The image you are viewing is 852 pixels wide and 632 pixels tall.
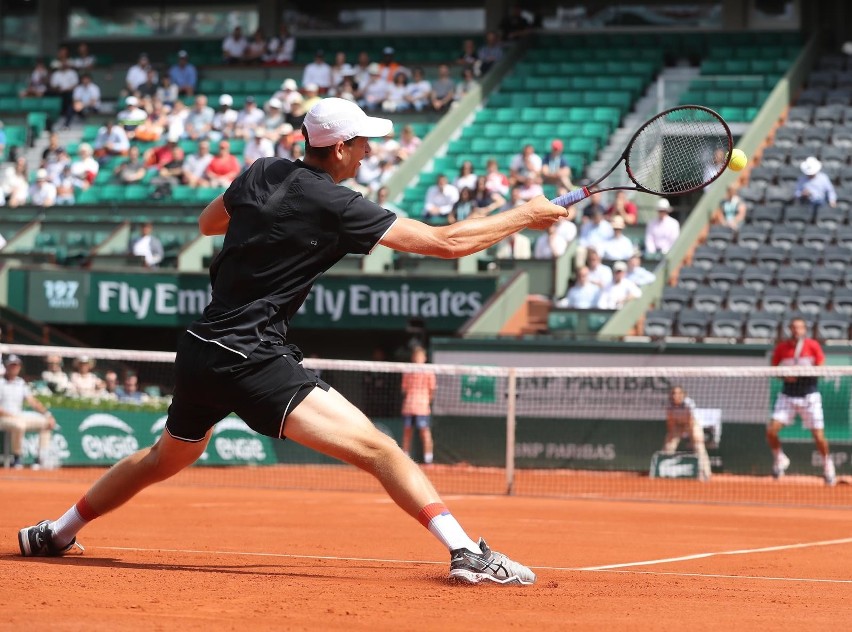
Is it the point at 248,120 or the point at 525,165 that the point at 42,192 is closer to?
the point at 248,120

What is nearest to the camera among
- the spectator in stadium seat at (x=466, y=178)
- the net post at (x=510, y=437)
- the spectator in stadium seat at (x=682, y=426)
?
the net post at (x=510, y=437)

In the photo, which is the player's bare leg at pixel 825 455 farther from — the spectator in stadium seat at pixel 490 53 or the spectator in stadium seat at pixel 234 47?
the spectator in stadium seat at pixel 234 47

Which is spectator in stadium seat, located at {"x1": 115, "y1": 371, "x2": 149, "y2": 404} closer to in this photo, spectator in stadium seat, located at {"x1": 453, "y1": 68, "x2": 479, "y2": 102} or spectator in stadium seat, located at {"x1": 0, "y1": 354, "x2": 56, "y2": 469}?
spectator in stadium seat, located at {"x1": 0, "y1": 354, "x2": 56, "y2": 469}

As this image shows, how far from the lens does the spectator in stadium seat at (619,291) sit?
18.6 meters

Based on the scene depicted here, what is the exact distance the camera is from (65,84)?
2919cm

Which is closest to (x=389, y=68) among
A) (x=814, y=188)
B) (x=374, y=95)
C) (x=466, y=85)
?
(x=374, y=95)

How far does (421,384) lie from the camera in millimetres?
17188

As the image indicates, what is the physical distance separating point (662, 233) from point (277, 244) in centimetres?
1464

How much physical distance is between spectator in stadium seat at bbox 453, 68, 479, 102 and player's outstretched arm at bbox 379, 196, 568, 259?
20.0m

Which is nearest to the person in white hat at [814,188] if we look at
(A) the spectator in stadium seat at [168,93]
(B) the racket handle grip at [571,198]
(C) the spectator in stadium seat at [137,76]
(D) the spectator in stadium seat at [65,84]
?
(A) the spectator in stadium seat at [168,93]

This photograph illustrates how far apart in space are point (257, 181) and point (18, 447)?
38.3 feet

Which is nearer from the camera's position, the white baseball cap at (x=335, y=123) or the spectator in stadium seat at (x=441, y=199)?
the white baseball cap at (x=335, y=123)

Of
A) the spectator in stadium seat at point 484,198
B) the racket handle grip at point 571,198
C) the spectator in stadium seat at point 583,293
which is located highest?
the racket handle grip at point 571,198

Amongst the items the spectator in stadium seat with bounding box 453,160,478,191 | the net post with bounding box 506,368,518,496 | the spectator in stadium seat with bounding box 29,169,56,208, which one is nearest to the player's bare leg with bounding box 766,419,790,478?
the net post with bounding box 506,368,518,496
